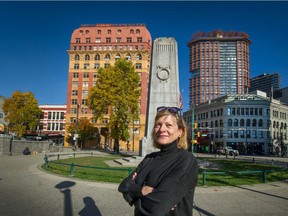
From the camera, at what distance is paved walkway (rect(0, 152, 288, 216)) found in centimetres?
700

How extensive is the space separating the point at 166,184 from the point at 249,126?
72.9 metres

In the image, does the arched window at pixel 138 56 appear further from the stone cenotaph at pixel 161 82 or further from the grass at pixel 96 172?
the grass at pixel 96 172

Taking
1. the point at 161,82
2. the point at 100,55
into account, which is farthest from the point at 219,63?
the point at 161,82

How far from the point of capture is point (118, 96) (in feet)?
117

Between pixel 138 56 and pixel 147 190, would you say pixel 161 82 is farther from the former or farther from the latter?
pixel 138 56

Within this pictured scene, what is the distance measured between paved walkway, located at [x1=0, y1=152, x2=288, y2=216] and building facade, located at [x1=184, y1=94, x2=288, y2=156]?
186ft

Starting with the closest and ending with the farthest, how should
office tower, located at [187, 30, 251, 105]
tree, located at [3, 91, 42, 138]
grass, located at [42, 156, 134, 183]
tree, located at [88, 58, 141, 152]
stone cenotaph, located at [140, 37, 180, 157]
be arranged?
grass, located at [42, 156, 134, 183]
stone cenotaph, located at [140, 37, 180, 157]
tree, located at [88, 58, 141, 152]
tree, located at [3, 91, 42, 138]
office tower, located at [187, 30, 251, 105]

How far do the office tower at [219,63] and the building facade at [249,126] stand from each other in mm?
86983

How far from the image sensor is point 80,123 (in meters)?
58.5

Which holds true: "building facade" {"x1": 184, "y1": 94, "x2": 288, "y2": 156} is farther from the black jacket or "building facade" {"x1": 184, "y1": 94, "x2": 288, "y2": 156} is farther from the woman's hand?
the woman's hand

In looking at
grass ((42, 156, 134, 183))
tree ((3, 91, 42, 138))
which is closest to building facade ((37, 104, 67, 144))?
tree ((3, 91, 42, 138))

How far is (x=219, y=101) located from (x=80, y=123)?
140ft

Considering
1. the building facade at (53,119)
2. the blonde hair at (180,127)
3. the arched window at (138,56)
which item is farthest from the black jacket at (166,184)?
the building facade at (53,119)

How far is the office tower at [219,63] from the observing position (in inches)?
6004
